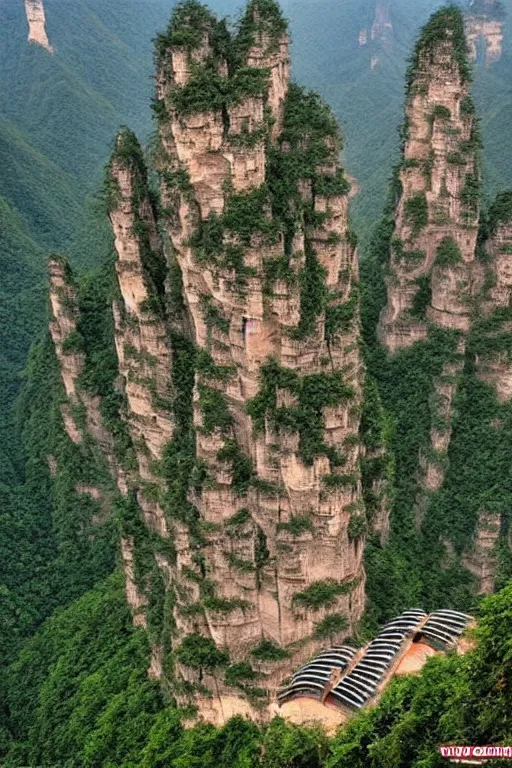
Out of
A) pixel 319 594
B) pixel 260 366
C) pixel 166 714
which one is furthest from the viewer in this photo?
pixel 166 714

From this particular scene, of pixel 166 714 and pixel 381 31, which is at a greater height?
pixel 381 31

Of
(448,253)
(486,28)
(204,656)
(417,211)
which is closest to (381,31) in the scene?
(486,28)

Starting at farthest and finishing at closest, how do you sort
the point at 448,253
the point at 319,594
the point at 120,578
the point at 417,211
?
the point at 417,211, the point at 448,253, the point at 120,578, the point at 319,594

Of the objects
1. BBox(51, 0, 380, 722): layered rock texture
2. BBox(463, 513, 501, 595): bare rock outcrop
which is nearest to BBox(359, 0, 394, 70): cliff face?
BBox(463, 513, 501, 595): bare rock outcrop

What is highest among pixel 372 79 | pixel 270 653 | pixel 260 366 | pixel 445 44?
pixel 372 79

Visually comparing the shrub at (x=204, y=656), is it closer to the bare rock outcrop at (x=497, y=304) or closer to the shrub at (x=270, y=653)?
the shrub at (x=270, y=653)

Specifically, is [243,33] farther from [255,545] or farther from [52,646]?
[52,646]

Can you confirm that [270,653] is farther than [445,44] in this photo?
No

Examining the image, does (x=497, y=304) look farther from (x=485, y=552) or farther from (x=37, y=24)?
(x=37, y=24)

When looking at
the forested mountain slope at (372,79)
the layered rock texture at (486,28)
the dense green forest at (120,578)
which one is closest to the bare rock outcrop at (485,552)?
the dense green forest at (120,578)
